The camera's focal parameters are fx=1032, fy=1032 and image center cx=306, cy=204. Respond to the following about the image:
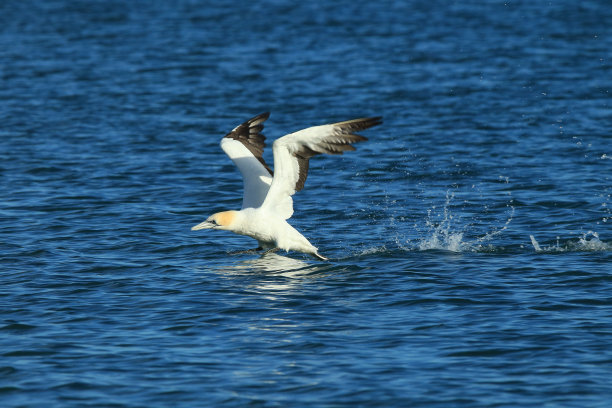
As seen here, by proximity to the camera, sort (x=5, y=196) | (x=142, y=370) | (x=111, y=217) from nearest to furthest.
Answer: (x=142, y=370) → (x=111, y=217) → (x=5, y=196)

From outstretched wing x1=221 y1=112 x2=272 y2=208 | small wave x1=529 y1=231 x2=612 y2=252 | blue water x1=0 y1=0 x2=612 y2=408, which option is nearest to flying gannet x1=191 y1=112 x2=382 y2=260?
outstretched wing x1=221 y1=112 x2=272 y2=208

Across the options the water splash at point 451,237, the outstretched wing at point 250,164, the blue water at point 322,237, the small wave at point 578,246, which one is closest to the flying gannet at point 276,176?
the outstretched wing at point 250,164

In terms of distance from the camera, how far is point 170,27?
4672 centimetres

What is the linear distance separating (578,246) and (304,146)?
4.23 m

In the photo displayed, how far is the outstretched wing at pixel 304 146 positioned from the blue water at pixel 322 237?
4.00ft

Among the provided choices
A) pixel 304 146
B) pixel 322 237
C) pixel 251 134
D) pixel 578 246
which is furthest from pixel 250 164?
pixel 578 246

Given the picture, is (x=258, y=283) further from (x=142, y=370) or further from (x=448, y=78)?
(x=448, y=78)

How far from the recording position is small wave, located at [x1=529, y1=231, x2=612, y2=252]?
14.3 meters

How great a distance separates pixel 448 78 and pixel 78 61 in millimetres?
13450

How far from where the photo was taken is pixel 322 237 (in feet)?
51.3

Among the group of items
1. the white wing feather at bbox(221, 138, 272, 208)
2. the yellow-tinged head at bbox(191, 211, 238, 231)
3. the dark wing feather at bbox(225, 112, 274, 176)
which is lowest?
the yellow-tinged head at bbox(191, 211, 238, 231)

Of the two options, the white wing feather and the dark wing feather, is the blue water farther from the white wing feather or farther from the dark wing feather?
the dark wing feather

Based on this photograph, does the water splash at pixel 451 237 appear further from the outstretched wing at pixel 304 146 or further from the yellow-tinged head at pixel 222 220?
the yellow-tinged head at pixel 222 220

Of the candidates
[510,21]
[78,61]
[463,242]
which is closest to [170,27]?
[78,61]
